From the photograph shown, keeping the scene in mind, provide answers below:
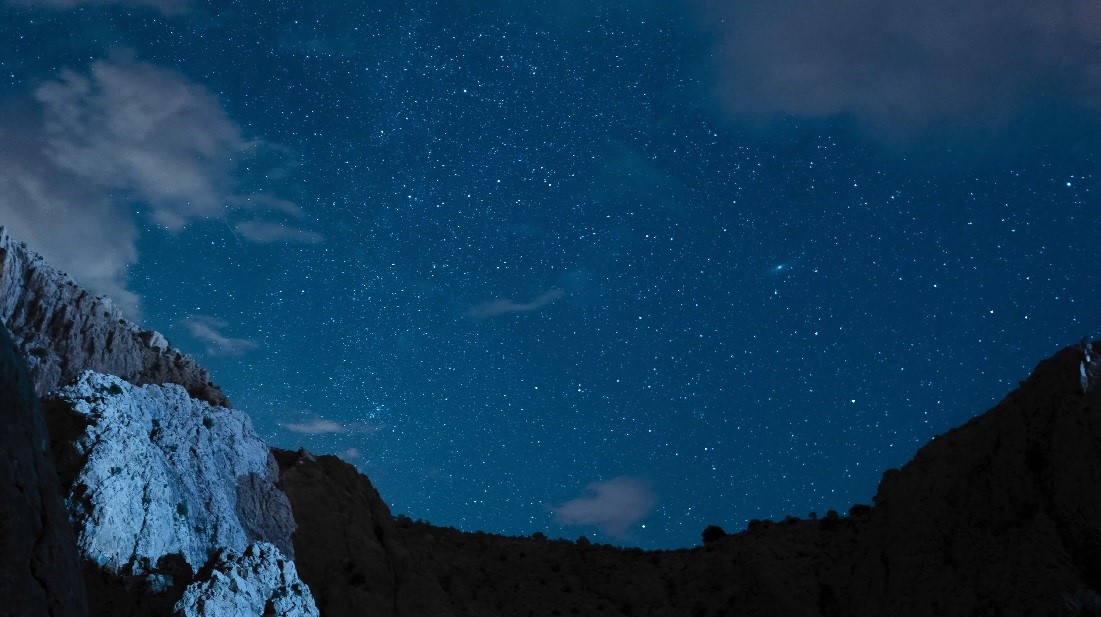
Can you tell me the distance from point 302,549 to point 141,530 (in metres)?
12.2

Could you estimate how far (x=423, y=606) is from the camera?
35031 mm

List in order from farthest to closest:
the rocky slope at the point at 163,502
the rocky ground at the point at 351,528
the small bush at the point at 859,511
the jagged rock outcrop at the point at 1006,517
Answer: the small bush at the point at 859,511 → the jagged rock outcrop at the point at 1006,517 → the rocky slope at the point at 163,502 → the rocky ground at the point at 351,528

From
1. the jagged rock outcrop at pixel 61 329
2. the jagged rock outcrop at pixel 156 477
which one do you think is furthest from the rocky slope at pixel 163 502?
the jagged rock outcrop at pixel 61 329

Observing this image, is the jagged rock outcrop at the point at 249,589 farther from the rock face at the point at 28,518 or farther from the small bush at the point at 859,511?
the small bush at the point at 859,511

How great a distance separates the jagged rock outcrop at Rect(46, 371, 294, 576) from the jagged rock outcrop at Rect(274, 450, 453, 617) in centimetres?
333

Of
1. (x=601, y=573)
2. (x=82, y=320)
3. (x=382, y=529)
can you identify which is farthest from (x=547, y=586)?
(x=82, y=320)

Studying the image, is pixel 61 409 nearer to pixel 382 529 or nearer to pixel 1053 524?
pixel 382 529

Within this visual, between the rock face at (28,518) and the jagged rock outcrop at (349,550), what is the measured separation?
880 inches

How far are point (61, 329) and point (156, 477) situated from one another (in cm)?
611

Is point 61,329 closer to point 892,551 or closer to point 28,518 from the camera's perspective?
point 28,518

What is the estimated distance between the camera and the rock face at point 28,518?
878cm

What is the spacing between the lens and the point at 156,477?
895 inches

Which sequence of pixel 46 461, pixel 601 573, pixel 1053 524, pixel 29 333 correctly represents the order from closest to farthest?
pixel 46 461 < pixel 29 333 < pixel 1053 524 < pixel 601 573

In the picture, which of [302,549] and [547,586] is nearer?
[302,549]
